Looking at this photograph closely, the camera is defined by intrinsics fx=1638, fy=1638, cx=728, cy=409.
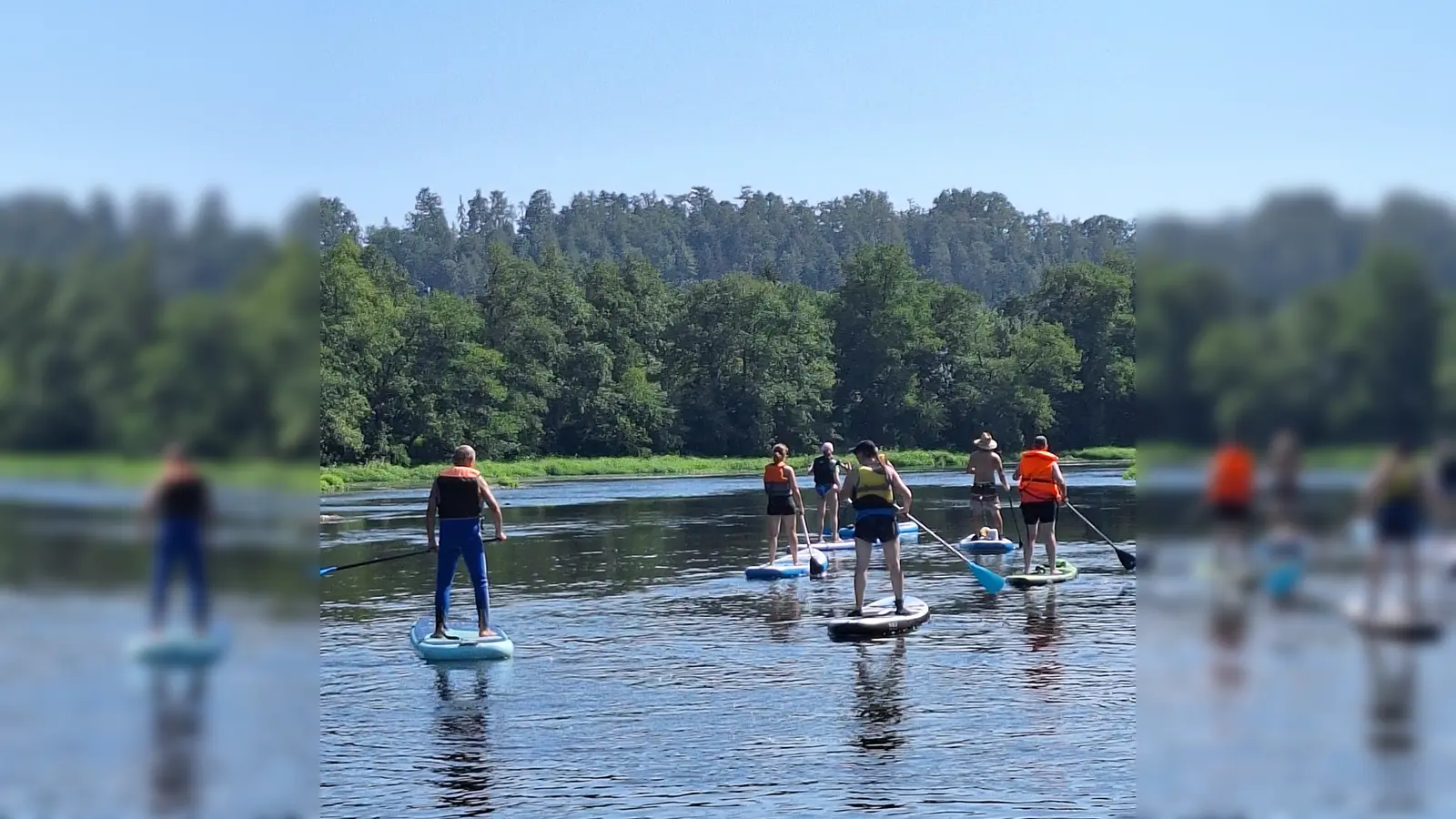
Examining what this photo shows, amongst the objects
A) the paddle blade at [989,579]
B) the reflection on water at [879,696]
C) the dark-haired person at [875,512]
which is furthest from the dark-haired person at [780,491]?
the reflection on water at [879,696]

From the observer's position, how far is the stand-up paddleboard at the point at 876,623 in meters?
17.8
